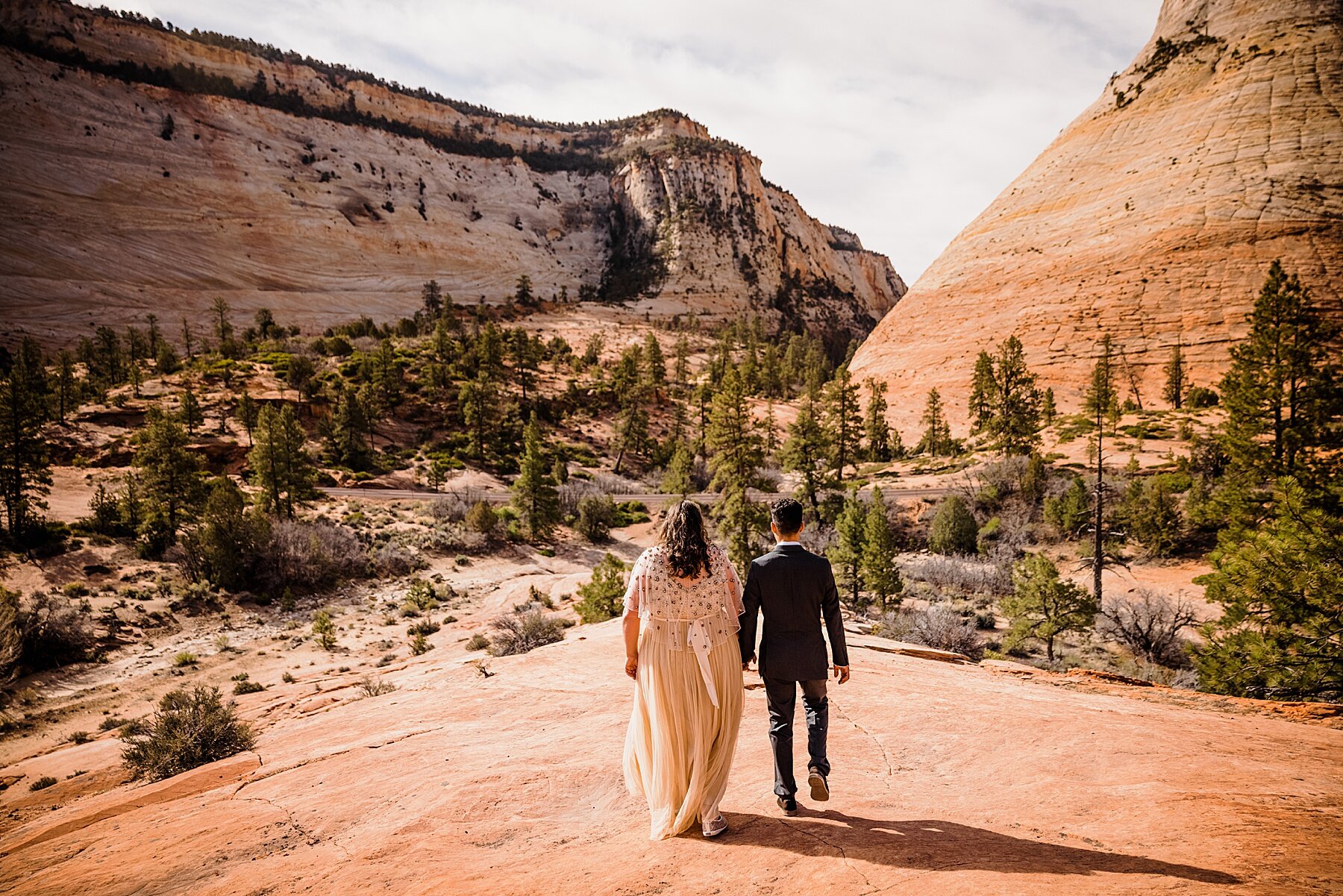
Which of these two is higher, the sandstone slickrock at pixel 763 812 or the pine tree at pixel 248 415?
the pine tree at pixel 248 415

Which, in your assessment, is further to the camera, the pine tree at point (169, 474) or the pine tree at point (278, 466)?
the pine tree at point (278, 466)

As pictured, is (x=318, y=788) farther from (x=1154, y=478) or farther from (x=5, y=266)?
(x=5, y=266)

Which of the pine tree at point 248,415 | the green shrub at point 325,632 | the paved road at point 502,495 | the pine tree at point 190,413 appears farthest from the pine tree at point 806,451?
the pine tree at point 190,413

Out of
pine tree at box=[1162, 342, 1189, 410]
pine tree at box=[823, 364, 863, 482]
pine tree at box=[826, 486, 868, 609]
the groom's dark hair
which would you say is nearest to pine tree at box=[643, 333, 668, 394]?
pine tree at box=[823, 364, 863, 482]

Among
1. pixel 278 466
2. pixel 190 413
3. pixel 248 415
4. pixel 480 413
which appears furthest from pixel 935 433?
pixel 190 413

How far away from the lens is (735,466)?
21578 millimetres

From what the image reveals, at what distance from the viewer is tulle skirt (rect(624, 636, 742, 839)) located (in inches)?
139

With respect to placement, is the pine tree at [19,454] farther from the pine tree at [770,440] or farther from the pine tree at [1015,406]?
the pine tree at [1015,406]

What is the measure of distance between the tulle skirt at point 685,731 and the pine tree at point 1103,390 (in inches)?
1052

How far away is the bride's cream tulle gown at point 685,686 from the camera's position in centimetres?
A: 353

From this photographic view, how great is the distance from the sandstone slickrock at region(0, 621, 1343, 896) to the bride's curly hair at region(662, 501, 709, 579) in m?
1.57

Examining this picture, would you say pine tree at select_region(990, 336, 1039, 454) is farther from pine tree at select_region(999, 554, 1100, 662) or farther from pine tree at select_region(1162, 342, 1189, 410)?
pine tree at select_region(999, 554, 1100, 662)

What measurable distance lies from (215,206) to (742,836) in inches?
3854

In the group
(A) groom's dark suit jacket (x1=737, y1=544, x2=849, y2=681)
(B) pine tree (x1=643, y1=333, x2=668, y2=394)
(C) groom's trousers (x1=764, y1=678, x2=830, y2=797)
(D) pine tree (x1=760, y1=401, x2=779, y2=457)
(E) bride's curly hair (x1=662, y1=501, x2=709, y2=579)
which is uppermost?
(B) pine tree (x1=643, y1=333, x2=668, y2=394)
